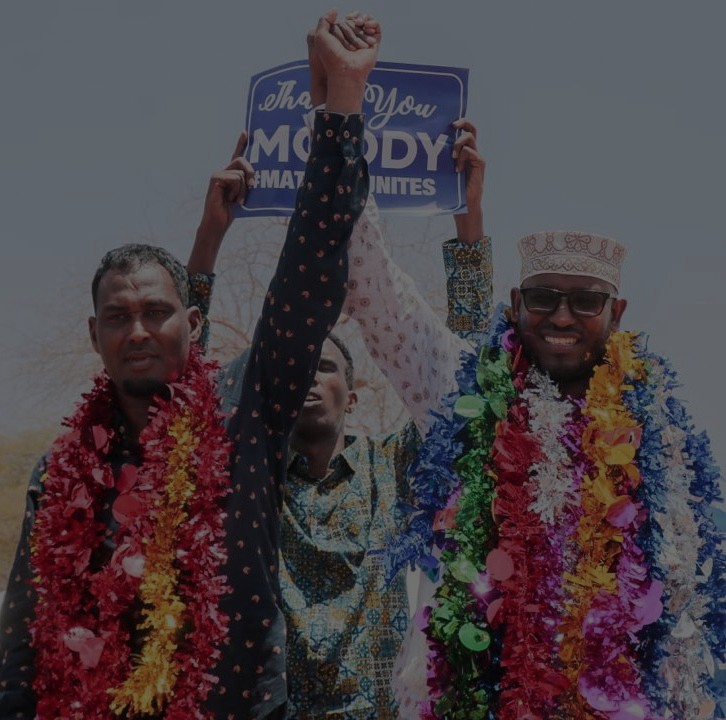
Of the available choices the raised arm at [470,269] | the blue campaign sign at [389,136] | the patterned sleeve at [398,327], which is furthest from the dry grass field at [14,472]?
the patterned sleeve at [398,327]

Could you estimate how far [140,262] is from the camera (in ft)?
11.2

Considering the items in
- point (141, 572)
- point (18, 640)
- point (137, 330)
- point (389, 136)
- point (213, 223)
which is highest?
point (389, 136)

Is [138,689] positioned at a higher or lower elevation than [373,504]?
lower

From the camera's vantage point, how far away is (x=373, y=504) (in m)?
3.96

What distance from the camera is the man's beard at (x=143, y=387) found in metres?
3.31

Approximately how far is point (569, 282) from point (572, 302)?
0.06 metres

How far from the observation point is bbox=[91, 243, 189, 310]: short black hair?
342 centimetres

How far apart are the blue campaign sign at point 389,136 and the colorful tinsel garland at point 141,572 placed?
3.89 feet

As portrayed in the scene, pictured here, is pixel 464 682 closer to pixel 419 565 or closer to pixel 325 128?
pixel 419 565

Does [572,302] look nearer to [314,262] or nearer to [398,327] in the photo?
[398,327]

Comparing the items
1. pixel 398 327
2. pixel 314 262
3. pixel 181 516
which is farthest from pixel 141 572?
pixel 398 327

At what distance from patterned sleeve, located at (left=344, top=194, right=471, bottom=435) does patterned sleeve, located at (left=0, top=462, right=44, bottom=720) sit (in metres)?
1.11

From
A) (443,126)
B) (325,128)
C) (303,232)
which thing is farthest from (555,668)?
(443,126)

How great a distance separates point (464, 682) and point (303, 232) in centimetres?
123
